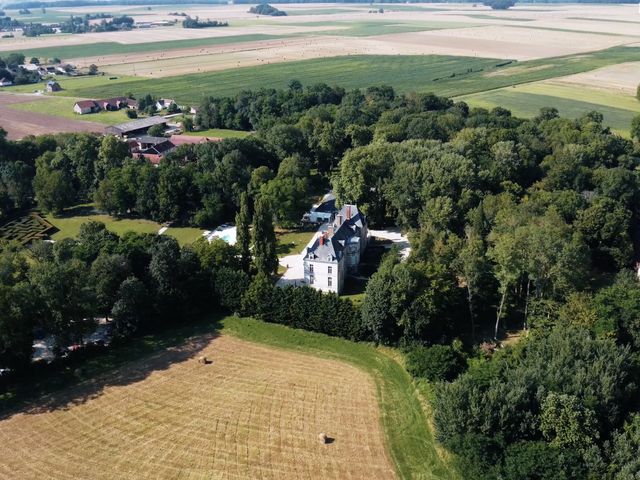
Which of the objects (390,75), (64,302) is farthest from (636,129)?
(64,302)

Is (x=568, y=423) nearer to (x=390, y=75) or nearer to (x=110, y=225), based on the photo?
(x=110, y=225)

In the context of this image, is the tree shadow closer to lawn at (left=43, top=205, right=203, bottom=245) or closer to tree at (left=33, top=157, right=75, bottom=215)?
lawn at (left=43, top=205, right=203, bottom=245)

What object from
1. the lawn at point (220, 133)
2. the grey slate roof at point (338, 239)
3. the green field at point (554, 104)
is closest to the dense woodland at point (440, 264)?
the grey slate roof at point (338, 239)

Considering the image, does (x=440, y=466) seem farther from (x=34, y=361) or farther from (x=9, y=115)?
(x=9, y=115)

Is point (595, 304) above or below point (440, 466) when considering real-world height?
above

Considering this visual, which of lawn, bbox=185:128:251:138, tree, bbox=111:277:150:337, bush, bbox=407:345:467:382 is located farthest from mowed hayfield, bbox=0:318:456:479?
lawn, bbox=185:128:251:138

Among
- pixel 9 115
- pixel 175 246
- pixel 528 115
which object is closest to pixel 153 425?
pixel 175 246

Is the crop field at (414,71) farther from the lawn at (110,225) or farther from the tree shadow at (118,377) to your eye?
the tree shadow at (118,377)
